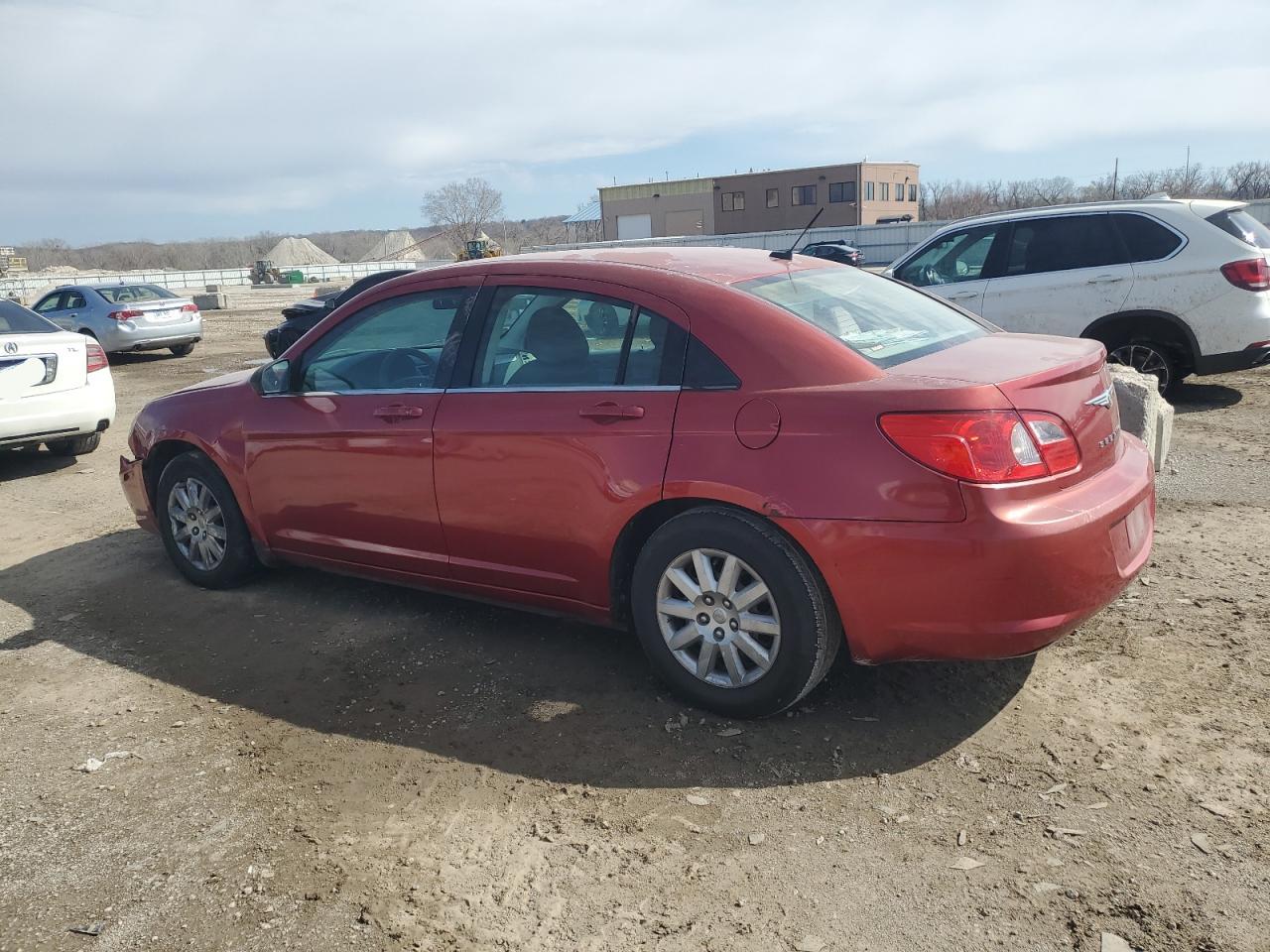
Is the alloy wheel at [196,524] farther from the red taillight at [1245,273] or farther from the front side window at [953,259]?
the red taillight at [1245,273]

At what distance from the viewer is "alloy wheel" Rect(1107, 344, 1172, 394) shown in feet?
28.0

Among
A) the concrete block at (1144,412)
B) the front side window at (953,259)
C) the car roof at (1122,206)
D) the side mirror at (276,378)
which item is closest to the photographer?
the side mirror at (276,378)

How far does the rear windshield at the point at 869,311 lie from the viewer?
360cm

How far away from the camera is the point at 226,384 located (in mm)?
5230

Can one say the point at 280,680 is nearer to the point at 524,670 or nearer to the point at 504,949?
the point at 524,670

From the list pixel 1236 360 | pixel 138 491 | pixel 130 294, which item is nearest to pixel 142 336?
pixel 130 294

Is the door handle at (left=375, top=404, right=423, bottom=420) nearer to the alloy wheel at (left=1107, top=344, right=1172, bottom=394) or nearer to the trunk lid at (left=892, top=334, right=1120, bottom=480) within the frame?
the trunk lid at (left=892, top=334, right=1120, bottom=480)

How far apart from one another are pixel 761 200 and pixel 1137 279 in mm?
70790

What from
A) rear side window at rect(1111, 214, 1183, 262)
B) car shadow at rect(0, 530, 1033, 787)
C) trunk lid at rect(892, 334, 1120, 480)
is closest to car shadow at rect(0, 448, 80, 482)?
car shadow at rect(0, 530, 1033, 787)

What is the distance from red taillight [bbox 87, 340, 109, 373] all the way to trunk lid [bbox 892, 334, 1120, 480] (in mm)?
7832

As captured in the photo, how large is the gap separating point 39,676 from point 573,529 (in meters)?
2.48

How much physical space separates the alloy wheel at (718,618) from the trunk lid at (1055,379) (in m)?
0.89

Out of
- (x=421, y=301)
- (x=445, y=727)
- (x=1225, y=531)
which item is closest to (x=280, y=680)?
(x=445, y=727)

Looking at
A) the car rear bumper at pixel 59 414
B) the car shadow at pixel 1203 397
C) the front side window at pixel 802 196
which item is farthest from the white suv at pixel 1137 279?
the front side window at pixel 802 196
